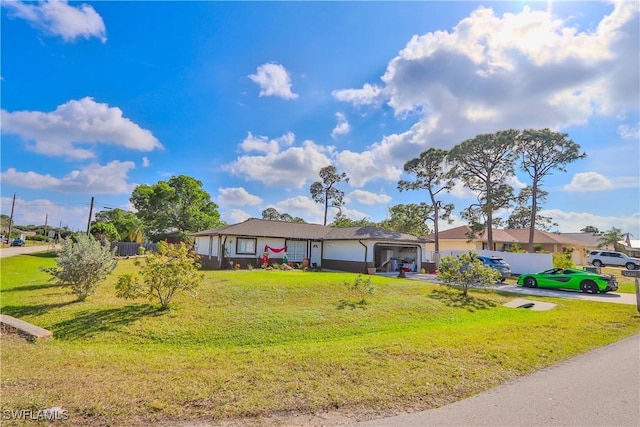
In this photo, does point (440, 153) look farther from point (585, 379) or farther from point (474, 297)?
point (585, 379)

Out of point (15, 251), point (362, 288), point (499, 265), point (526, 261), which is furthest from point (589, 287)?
point (15, 251)

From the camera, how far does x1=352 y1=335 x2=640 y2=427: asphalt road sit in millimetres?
4152

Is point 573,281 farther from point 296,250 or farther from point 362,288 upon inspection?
point 296,250

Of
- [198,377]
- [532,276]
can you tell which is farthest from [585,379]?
[532,276]

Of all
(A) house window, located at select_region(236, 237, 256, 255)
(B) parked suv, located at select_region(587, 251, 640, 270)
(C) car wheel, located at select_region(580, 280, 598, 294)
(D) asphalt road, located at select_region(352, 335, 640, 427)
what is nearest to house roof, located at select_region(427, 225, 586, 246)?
(B) parked suv, located at select_region(587, 251, 640, 270)

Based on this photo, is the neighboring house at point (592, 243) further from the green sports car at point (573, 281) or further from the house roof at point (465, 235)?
the green sports car at point (573, 281)

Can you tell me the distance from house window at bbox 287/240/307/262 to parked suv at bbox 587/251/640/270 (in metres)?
28.7

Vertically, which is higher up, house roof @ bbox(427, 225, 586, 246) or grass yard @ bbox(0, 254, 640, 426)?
house roof @ bbox(427, 225, 586, 246)

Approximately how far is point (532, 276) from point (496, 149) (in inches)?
650

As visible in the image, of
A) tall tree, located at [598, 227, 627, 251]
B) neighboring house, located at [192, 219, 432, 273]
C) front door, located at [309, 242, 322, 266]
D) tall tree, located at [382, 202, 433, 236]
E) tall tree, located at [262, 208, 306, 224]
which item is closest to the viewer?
neighboring house, located at [192, 219, 432, 273]

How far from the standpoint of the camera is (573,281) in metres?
18.7

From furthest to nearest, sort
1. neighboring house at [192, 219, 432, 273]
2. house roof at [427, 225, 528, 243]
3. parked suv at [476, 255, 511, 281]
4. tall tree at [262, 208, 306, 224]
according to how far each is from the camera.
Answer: tall tree at [262, 208, 306, 224], house roof at [427, 225, 528, 243], neighboring house at [192, 219, 432, 273], parked suv at [476, 255, 511, 281]

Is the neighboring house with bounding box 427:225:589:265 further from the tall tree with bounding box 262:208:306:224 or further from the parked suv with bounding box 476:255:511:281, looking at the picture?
the tall tree with bounding box 262:208:306:224

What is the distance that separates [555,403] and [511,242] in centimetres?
4298
